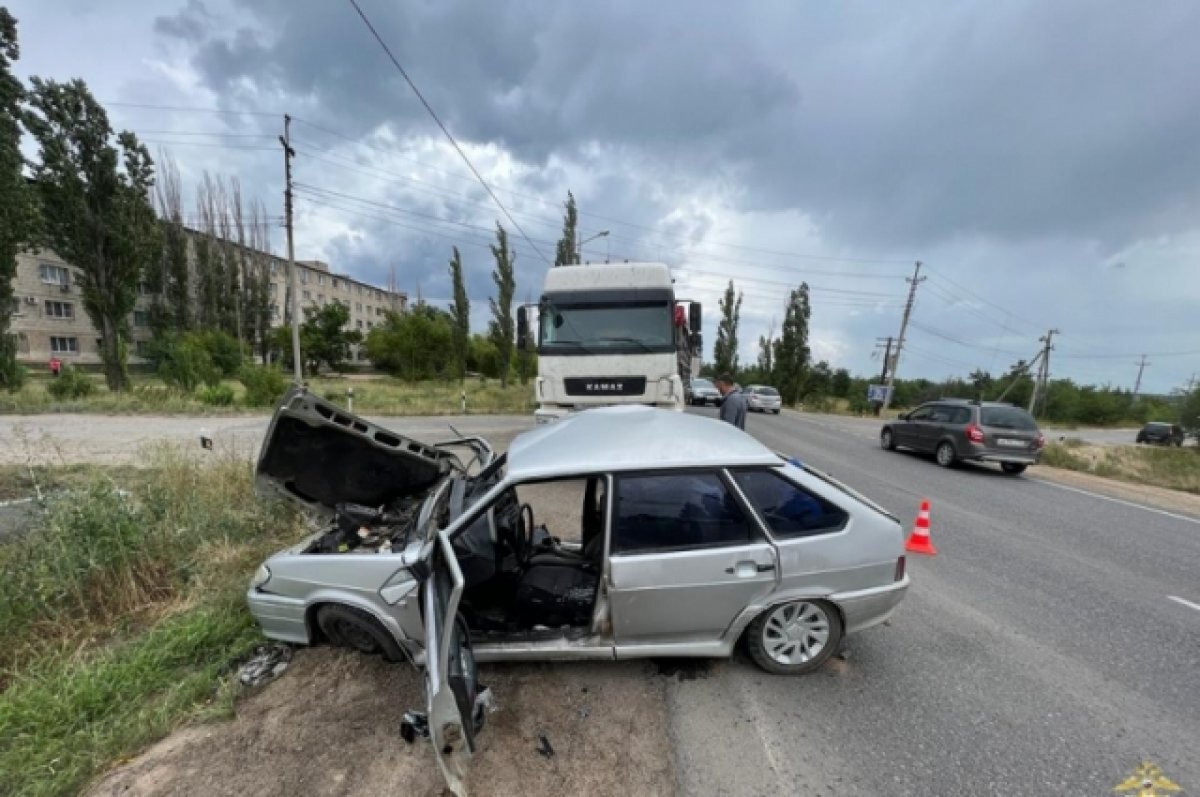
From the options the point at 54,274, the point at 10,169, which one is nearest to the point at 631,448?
the point at 10,169

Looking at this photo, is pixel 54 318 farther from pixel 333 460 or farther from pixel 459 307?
pixel 333 460

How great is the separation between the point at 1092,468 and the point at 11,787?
668 inches

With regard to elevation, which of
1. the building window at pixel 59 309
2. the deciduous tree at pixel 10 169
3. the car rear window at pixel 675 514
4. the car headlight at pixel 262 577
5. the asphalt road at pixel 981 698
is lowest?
the asphalt road at pixel 981 698

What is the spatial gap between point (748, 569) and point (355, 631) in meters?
2.34

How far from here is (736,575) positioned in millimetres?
2492

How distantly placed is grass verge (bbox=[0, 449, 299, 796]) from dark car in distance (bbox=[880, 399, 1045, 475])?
12023mm

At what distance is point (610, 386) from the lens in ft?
23.3

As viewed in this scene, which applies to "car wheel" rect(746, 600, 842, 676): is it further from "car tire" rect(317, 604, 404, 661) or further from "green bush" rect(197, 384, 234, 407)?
"green bush" rect(197, 384, 234, 407)

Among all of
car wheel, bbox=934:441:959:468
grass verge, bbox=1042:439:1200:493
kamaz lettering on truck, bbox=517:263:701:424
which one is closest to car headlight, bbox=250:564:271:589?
kamaz lettering on truck, bbox=517:263:701:424

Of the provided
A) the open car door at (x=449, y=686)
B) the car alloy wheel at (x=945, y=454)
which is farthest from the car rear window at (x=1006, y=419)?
the open car door at (x=449, y=686)

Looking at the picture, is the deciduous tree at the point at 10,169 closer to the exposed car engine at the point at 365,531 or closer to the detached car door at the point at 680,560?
the exposed car engine at the point at 365,531

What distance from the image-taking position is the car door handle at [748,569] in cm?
249

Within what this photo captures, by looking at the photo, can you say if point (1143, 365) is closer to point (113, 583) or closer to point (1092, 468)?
point (1092, 468)

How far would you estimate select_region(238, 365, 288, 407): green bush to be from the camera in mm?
17312
